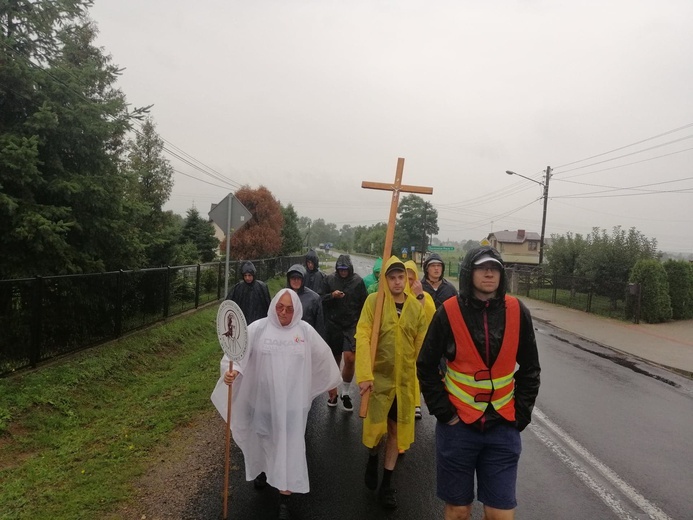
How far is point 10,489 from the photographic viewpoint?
353 cm

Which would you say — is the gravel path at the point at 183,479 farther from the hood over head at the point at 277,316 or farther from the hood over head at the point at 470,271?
the hood over head at the point at 470,271

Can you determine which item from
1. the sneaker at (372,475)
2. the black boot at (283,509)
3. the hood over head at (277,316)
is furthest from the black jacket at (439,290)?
the black boot at (283,509)

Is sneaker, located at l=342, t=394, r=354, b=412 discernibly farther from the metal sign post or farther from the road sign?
the road sign

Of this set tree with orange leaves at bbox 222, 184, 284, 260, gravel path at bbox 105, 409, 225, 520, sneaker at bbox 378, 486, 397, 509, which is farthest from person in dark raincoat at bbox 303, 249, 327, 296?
tree with orange leaves at bbox 222, 184, 284, 260

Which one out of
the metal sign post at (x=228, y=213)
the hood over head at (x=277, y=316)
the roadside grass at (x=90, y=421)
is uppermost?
the metal sign post at (x=228, y=213)

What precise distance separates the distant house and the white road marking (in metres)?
62.2

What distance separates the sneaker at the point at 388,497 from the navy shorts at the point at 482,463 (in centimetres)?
102

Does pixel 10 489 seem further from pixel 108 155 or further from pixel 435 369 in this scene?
pixel 108 155

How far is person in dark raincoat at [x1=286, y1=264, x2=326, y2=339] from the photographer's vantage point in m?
5.45

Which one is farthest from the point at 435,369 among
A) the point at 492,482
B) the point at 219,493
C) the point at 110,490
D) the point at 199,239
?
the point at 199,239

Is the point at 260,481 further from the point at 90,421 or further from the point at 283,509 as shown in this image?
the point at 90,421

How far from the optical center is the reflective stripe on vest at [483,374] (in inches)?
98.5

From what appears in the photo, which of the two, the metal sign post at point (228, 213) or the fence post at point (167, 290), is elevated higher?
the metal sign post at point (228, 213)

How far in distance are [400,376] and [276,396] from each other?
96cm
